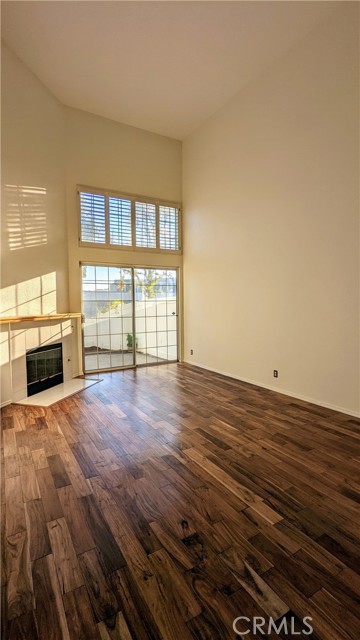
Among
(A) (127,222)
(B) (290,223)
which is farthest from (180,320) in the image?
Answer: (B) (290,223)

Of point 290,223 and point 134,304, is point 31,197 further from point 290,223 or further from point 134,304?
point 290,223

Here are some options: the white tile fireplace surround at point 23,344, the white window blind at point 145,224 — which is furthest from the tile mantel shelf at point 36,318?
the white window blind at point 145,224

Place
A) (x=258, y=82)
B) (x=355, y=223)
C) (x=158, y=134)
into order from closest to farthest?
(x=355, y=223)
(x=258, y=82)
(x=158, y=134)

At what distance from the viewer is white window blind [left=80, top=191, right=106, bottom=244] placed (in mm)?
5445

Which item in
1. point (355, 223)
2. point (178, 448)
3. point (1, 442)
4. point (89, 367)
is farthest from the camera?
point (89, 367)

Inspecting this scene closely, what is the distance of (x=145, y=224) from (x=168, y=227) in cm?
55

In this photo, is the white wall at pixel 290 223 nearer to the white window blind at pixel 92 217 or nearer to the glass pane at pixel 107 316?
the glass pane at pixel 107 316

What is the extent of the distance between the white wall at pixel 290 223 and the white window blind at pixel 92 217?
1930 mm

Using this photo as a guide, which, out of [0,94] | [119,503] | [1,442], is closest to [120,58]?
[0,94]

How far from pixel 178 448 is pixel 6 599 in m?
1.56

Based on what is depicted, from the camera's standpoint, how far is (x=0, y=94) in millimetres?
3885

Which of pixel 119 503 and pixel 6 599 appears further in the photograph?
pixel 119 503

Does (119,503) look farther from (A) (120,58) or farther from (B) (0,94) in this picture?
(A) (120,58)

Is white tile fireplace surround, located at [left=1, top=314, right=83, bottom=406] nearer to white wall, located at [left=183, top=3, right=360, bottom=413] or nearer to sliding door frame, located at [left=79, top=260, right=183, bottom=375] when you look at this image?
sliding door frame, located at [left=79, top=260, right=183, bottom=375]
